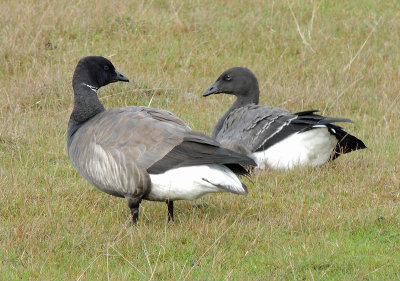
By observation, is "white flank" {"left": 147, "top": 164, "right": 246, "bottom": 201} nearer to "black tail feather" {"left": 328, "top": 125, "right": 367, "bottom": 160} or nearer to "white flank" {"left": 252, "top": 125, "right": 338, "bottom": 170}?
"white flank" {"left": 252, "top": 125, "right": 338, "bottom": 170}

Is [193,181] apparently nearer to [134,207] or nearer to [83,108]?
[134,207]

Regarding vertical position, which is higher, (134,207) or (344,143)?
(344,143)

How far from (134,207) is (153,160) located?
0.58 meters

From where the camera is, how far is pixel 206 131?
980 cm

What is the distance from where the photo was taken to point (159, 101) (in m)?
11.0

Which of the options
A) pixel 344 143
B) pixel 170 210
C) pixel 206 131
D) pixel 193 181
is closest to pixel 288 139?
pixel 344 143

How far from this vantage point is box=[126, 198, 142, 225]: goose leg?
6.35 metres

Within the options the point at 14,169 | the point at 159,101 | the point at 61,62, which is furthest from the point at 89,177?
the point at 61,62

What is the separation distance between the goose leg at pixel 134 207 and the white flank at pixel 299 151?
2309mm

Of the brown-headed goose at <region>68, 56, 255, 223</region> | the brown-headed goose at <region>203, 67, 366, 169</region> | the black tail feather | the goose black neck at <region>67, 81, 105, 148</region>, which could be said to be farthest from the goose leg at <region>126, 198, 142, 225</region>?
the black tail feather

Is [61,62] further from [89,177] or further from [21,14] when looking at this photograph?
[89,177]

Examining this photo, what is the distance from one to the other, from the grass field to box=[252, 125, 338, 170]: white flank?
256 mm

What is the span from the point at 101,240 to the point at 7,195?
60.5 inches

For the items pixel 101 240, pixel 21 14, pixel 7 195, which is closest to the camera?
pixel 101 240
